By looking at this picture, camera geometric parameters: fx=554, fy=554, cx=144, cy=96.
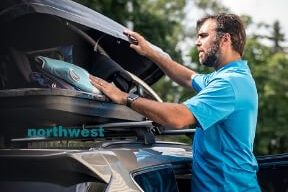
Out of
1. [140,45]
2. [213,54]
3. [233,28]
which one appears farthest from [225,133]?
[140,45]

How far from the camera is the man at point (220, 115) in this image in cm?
273

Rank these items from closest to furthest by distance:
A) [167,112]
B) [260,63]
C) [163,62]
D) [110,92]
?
[167,112]
[110,92]
[163,62]
[260,63]

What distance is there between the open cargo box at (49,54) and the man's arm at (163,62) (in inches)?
3.6

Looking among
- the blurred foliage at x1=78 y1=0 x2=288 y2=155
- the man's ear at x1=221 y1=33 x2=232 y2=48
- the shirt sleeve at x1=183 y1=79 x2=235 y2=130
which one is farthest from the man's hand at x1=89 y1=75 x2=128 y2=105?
the blurred foliage at x1=78 y1=0 x2=288 y2=155

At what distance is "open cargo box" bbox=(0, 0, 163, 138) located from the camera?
2643 millimetres

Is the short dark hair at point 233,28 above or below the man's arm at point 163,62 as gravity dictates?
above

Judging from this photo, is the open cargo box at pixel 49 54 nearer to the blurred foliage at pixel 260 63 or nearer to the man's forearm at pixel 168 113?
the man's forearm at pixel 168 113

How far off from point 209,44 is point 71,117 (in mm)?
865

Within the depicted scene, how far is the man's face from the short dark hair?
3 cm

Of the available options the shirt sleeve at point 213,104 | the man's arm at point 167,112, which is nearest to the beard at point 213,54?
the shirt sleeve at point 213,104

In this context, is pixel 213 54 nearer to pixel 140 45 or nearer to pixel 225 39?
pixel 225 39

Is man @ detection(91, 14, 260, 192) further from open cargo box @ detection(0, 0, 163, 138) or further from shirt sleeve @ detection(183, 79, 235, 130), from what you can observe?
open cargo box @ detection(0, 0, 163, 138)

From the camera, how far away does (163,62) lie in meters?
3.77

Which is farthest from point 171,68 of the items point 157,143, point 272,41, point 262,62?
point 272,41
